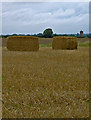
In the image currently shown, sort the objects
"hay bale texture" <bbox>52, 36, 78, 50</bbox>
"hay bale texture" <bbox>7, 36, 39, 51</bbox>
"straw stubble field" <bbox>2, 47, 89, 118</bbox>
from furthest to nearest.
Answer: "hay bale texture" <bbox>52, 36, 78, 50</bbox> < "hay bale texture" <bbox>7, 36, 39, 51</bbox> < "straw stubble field" <bbox>2, 47, 89, 118</bbox>

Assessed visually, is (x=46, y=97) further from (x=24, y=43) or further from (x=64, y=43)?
(x=64, y=43)

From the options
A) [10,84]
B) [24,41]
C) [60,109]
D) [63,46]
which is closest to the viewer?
[60,109]

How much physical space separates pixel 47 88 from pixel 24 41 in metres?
15.1

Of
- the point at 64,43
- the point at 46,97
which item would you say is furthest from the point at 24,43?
the point at 46,97

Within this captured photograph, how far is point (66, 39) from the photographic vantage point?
23812 millimetres

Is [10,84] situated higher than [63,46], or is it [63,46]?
[63,46]

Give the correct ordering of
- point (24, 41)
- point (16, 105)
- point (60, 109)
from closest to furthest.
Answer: point (60, 109), point (16, 105), point (24, 41)

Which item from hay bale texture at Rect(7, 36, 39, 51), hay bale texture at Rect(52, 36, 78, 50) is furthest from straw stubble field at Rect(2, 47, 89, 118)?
hay bale texture at Rect(52, 36, 78, 50)

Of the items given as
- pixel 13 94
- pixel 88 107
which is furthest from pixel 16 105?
pixel 88 107

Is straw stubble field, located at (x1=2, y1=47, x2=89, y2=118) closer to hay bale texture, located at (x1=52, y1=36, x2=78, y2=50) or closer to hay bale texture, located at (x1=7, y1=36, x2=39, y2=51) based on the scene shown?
hay bale texture, located at (x1=7, y1=36, x2=39, y2=51)

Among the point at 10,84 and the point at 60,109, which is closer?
the point at 60,109

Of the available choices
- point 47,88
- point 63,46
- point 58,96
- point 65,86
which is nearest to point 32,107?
point 58,96

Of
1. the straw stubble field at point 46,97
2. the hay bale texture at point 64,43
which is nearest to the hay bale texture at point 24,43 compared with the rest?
the hay bale texture at point 64,43

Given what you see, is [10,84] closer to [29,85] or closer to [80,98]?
[29,85]
